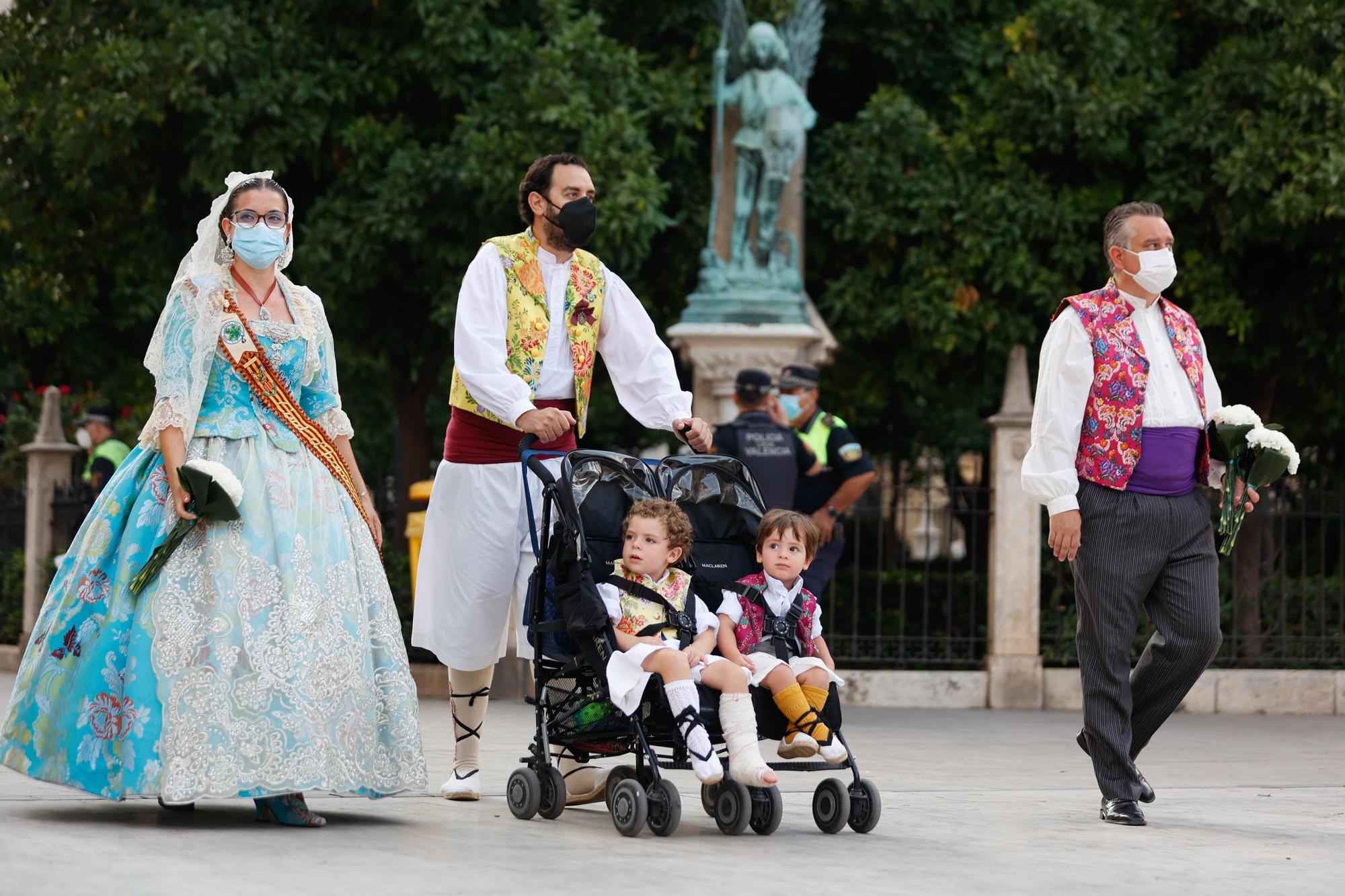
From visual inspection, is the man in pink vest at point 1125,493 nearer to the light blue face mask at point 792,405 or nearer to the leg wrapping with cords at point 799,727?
the leg wrapping with cords at point 799,727

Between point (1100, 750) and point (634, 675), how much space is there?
1755 mm

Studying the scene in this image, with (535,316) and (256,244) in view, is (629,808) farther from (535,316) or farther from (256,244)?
(256,244)

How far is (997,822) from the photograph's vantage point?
6.59m

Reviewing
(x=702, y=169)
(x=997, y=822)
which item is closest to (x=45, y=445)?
(x=702, y=169)

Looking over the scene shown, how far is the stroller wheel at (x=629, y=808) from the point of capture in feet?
19.5

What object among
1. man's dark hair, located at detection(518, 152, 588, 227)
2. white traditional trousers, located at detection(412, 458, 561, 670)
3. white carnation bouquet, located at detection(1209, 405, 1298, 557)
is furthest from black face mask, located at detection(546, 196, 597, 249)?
white carnation bouquet, located at detection(1209, 405, 1298, 557)

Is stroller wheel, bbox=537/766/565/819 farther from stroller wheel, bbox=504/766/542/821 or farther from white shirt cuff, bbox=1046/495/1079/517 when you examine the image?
white shirt cuff, bbox=1046/495/1079/517

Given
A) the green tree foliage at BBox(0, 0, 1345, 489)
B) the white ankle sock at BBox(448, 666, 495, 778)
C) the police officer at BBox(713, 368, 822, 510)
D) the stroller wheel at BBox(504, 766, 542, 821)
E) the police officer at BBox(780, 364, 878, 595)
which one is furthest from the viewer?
the green tree foliage at BBox(0, 0, 1345, 489)

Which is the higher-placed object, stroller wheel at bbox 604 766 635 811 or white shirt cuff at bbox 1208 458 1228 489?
white shirt cuff at bbox 1208 458 1228 489

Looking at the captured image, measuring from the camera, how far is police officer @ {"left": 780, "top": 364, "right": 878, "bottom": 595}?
1063cm

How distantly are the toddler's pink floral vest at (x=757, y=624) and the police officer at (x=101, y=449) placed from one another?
312 inches

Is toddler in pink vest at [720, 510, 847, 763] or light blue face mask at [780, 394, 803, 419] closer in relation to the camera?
toddler in pink vest at [720, 510, 847, 763]

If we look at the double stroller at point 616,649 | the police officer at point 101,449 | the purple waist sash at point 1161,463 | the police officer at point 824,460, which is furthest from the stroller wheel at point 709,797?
the police officer at point 101,449

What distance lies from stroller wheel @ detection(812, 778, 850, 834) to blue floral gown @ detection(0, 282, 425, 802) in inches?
48.7
